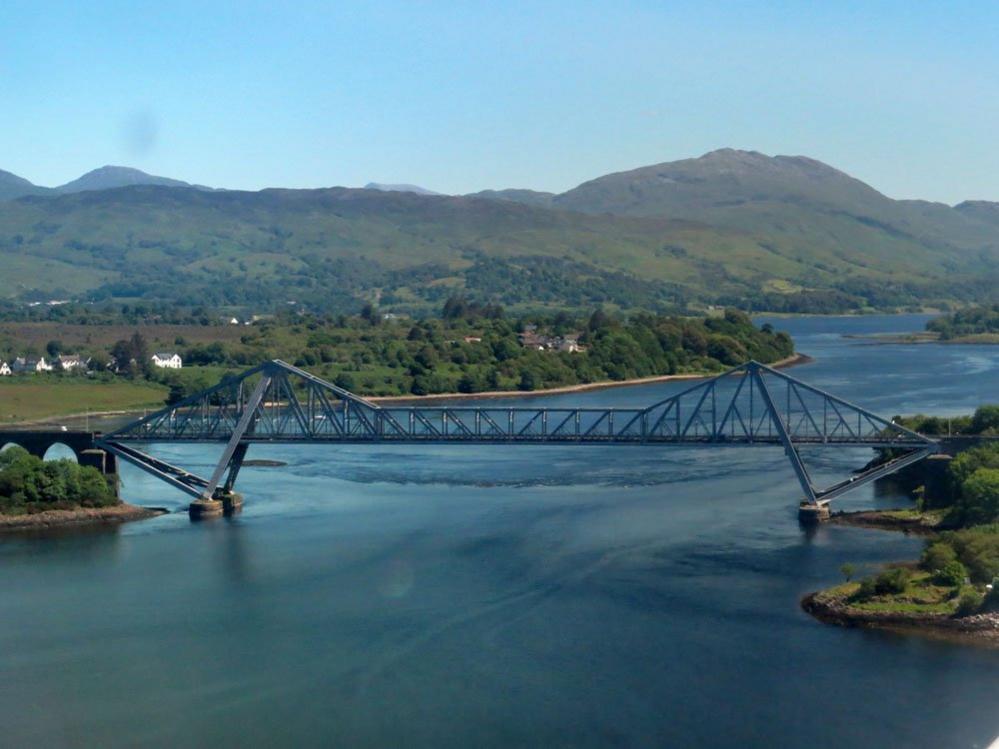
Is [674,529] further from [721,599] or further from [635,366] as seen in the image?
[635,366]

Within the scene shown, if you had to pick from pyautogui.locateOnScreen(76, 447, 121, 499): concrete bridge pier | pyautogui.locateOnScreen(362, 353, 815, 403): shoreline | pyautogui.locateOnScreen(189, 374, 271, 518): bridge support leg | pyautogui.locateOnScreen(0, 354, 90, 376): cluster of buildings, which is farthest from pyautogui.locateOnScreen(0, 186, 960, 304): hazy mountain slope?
pyautogui.locateOnScreen(76, 447, 121, 499): concrete bridge pier

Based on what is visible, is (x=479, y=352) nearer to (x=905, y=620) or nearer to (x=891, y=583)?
Answer: (x=891, y=583)

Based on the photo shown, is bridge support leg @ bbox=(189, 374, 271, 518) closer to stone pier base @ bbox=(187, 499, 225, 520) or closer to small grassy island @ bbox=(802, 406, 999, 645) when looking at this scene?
stone pier base @ bbox=(187, 499, 225, 520)

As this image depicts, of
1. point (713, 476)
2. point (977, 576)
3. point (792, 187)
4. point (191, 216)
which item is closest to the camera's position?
point (977, 576)

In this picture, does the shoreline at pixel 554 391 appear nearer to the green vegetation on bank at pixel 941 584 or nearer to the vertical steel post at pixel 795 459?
the vertical steel post at pixel 795 459

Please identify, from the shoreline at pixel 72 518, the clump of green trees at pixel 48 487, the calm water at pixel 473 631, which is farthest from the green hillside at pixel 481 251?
the calm water at pixel 473 631

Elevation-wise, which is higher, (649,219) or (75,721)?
(649,219)

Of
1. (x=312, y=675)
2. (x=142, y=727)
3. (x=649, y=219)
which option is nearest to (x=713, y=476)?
(x=312, y=675)
